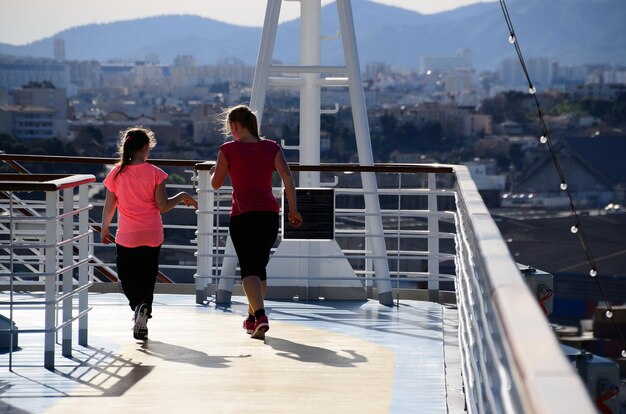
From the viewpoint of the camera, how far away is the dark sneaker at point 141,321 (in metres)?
5.89

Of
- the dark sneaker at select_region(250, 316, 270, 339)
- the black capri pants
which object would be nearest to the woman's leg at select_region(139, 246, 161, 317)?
the black capri pants

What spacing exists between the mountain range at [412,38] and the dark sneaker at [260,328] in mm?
105584

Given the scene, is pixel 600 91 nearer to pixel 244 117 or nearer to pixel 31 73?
pixel 31 73

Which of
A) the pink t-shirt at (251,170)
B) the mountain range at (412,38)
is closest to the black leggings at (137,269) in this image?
the pink t-shirt at (251,170)

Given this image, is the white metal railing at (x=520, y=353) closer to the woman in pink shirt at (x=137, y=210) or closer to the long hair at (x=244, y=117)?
the long hair at (x=244, y=117)

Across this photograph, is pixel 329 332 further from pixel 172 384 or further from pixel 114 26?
pixel 114 26

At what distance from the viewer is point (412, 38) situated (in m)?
138

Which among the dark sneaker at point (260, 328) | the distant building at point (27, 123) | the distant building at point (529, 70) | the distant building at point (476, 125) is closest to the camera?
the dark sneaker at point (260, 328)

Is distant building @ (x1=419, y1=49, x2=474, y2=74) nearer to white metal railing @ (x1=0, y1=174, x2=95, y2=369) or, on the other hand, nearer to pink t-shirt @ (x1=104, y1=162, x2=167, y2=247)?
pink t-shirt @ (x1=104, y1=162, x2=167, y2=247)

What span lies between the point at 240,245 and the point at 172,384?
1.08 metres

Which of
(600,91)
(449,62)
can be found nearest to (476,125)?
(600,91)

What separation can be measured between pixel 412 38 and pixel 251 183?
134481 millimetres

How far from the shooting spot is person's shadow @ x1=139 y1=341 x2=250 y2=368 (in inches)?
215

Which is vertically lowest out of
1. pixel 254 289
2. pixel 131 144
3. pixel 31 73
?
pixel 254 289
